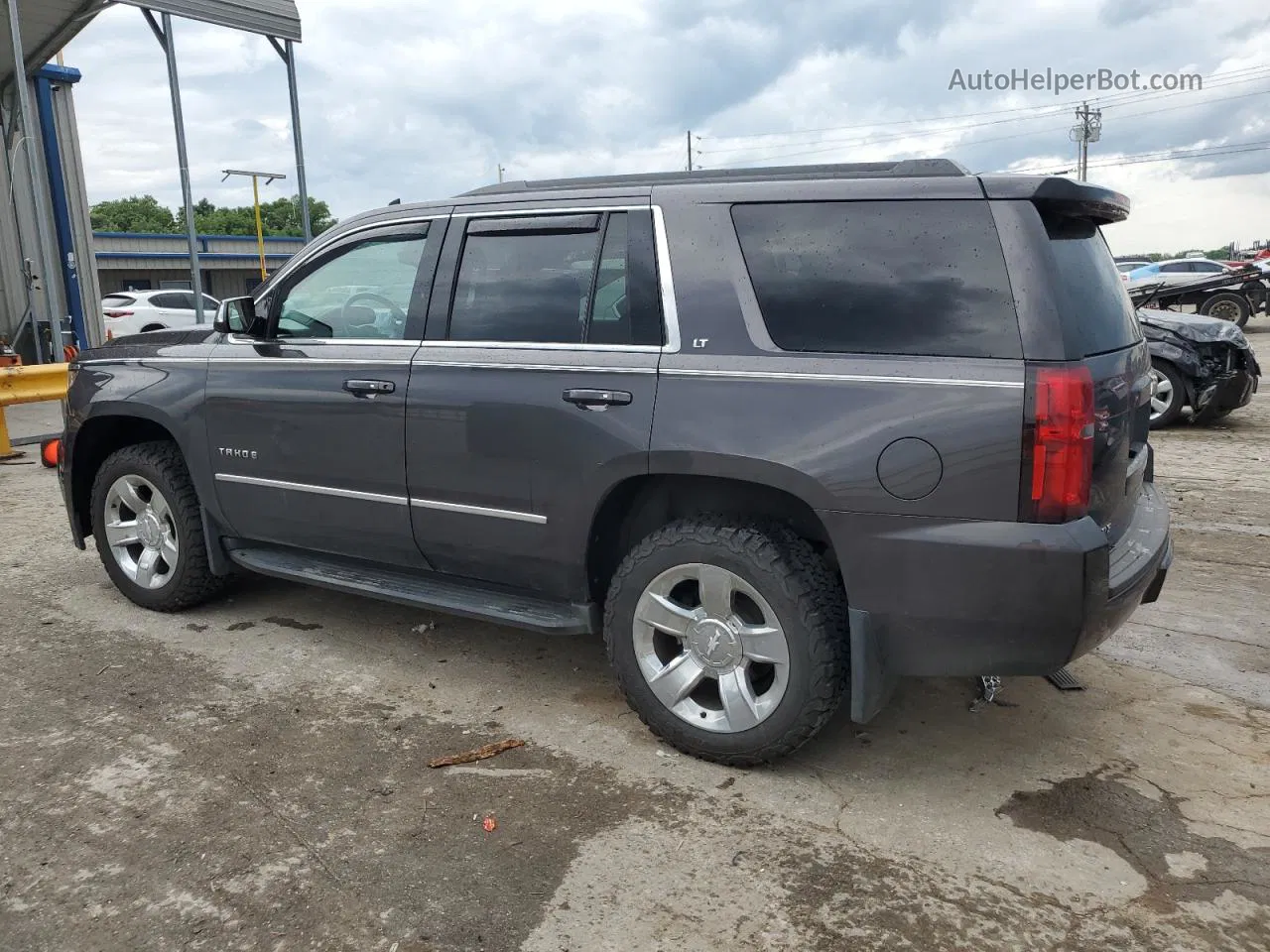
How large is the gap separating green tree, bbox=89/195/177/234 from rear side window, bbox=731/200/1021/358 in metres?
94.4

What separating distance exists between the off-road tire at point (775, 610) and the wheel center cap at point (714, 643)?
0.65 feet

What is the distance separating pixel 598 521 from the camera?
342 cm

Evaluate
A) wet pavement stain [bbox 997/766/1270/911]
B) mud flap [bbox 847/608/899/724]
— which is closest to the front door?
mud flap [bbox 847/608/899/724]

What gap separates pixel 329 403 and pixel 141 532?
1581 mm

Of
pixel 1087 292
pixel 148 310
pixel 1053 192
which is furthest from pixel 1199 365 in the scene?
pixel 148 310

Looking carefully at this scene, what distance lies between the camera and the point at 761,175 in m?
3.36

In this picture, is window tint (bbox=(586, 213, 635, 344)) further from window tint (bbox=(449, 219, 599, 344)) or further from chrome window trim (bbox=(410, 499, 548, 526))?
chrome window trim (bbox=(410, 499, 548, 526))

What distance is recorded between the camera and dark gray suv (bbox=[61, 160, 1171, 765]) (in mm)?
2717

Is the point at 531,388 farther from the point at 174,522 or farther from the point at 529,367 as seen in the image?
the point at 174,522

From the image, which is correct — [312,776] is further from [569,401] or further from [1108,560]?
[1108,560]

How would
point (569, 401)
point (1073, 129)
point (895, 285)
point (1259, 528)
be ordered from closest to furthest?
point (895, 285) → point (569, 401) → point (1259, 528) → point (1073, 129)

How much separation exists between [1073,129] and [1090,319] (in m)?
63.0

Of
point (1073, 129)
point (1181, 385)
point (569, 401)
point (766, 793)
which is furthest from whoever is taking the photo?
point (1073, 129)

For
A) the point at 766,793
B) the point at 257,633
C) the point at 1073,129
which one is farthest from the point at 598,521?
the point at 1073,129
